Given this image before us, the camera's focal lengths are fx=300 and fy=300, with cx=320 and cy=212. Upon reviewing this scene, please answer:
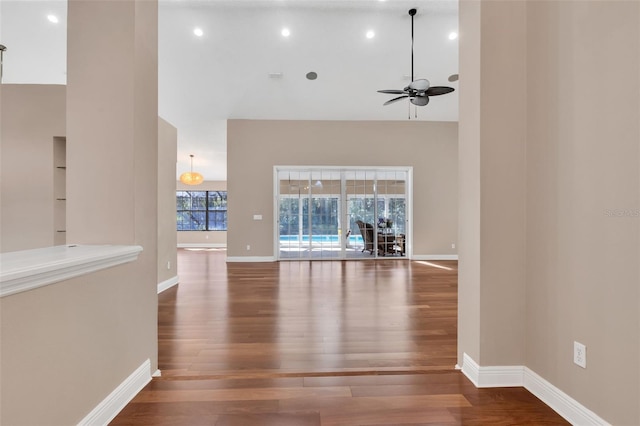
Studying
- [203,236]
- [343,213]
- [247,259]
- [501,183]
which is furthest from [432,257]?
[203,236]

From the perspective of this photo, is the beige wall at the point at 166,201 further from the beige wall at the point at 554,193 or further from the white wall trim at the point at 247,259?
the beige wall at the point at 554,193

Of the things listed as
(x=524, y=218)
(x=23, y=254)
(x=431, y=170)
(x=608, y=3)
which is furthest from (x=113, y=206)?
(x=431, y=170)

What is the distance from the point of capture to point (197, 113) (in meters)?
7.14

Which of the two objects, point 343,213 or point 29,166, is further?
point 343,213

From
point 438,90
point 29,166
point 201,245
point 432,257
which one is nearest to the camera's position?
point 29,166

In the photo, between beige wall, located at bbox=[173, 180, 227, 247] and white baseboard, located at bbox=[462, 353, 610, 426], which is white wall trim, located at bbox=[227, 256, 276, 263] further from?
white baseboard, located at bbox=[462, 353, 610, 426]

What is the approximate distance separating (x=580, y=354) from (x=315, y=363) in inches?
64.1

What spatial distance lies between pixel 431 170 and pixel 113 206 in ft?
23.9

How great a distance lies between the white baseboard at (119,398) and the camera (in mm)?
1483

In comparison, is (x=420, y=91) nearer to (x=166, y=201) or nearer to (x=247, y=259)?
(x=166, y=201)

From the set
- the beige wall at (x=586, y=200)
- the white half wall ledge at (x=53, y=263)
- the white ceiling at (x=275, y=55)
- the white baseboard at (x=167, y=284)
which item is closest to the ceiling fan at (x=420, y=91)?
the white ceiling at (x=275, y=55)

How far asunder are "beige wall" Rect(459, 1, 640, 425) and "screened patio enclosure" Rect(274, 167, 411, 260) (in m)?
5.62

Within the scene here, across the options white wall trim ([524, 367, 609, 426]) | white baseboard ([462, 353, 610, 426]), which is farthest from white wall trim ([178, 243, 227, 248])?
white wall trim ([524, 367, 609, 426])

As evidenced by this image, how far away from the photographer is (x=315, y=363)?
90.7 inches
